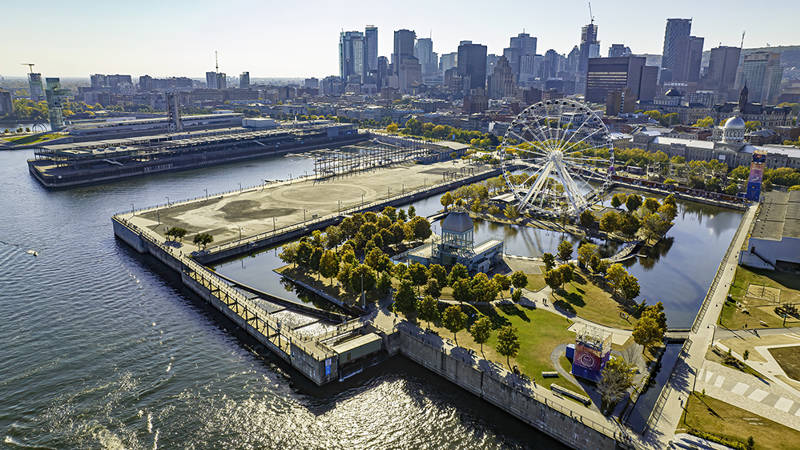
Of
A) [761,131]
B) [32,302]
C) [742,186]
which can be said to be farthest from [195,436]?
[761,131]

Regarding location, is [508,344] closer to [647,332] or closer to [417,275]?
[647,332]

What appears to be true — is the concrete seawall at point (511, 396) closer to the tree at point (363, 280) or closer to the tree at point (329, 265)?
the tree at point (363, 280)

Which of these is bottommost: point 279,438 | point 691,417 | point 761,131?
point 279,438

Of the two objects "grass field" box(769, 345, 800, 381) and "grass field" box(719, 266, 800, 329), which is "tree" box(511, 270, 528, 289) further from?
"grass field" box(769, 345, 800, 381)

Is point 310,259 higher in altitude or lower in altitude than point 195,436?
higher

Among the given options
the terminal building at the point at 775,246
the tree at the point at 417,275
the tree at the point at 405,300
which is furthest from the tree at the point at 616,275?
the tree at the point at 405,300

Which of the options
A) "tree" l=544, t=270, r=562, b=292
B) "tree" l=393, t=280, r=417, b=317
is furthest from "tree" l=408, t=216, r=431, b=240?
"tree" l=393, t=280, r=417, b=317

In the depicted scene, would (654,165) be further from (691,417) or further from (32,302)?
(32,302)
